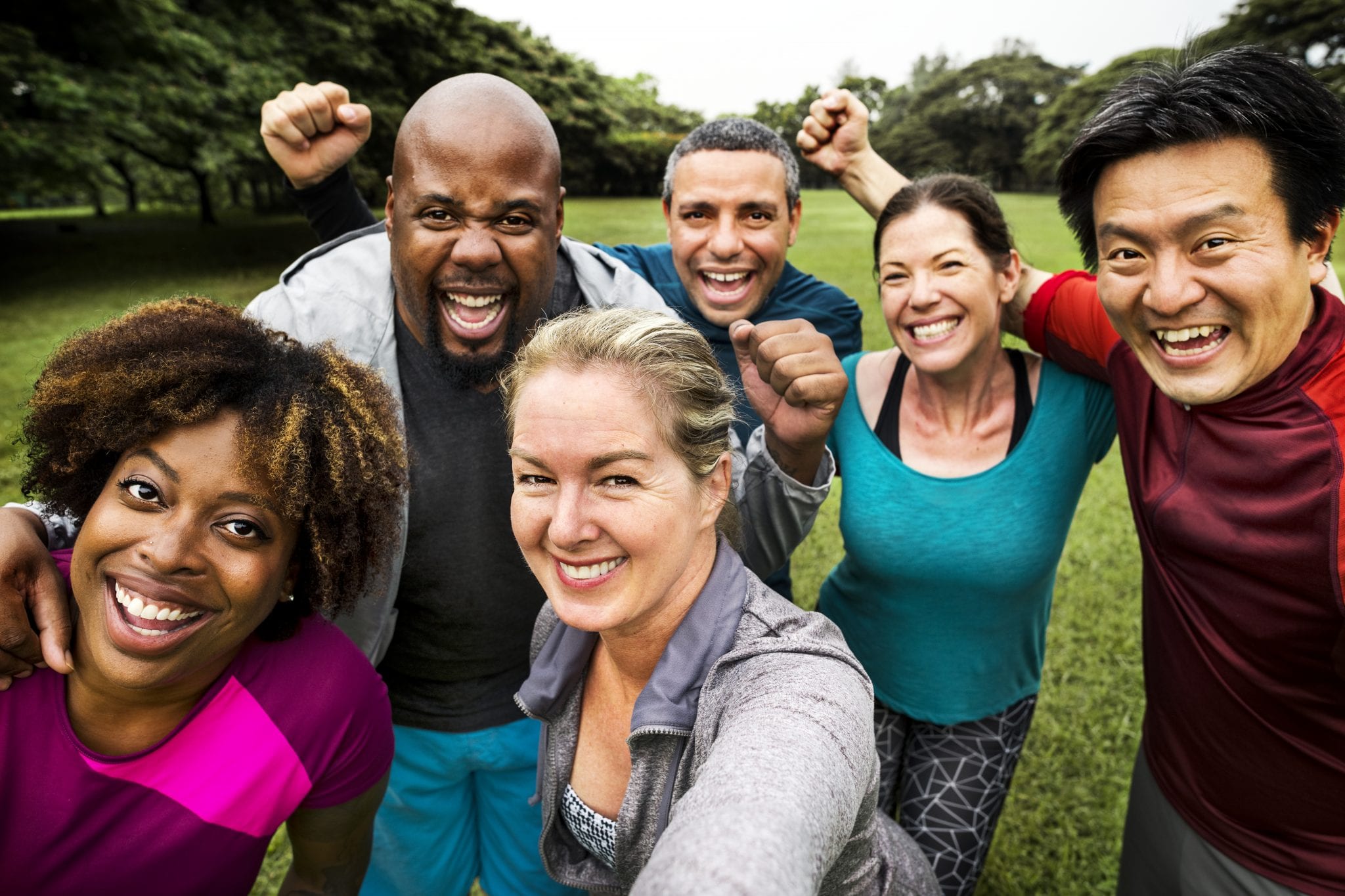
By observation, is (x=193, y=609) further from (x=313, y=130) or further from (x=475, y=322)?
(x=313, y=130)

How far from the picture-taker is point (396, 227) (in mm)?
2572

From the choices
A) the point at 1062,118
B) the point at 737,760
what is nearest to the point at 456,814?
the point at 737,760

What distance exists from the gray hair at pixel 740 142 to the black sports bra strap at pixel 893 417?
107cm

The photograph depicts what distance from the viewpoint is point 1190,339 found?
2059 mm

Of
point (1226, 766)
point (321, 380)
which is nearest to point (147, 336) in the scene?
point (321, 380)

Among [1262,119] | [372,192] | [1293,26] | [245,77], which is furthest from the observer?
[1293,26]

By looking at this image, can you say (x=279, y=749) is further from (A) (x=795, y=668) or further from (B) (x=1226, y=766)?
(B) (x=1226, y=766)

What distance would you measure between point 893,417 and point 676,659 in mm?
1377

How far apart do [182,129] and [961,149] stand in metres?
39.5

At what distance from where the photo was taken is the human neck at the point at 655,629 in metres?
1.98

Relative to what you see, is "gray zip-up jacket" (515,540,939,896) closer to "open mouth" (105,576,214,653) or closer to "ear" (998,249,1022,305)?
"open mouth" (105,576,214,653)

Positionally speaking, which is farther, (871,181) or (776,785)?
(871,181)

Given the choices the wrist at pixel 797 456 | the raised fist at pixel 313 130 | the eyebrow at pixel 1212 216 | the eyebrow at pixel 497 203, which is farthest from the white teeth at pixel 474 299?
the eyebrow at pixel 1212 216

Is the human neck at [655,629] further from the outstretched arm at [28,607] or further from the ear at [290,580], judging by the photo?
the outstretched arm at [28,607]
